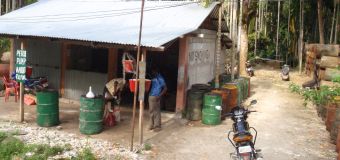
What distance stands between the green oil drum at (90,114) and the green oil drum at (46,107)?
43.9 inches

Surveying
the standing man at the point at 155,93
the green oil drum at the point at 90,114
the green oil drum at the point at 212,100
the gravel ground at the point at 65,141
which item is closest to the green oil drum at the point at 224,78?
the green oil drum at the point at 212,100

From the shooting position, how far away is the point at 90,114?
10.0m

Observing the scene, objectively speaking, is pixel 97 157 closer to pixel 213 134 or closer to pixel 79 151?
pixel 79 151

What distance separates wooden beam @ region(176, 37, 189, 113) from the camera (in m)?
12.4

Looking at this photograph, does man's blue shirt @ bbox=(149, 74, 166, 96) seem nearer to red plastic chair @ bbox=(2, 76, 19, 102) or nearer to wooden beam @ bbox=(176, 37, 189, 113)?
wooden beam @ bbox=(176, 37, 189, 113)

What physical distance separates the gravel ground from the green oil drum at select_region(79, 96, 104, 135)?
369mm

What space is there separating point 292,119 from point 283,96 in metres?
5.40

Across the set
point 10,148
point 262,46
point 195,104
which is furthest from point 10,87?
point 262,46

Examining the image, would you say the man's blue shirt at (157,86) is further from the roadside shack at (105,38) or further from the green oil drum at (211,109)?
the green oil drum at (211,109)

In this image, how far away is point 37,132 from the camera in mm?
10094

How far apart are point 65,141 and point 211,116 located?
4.48 m

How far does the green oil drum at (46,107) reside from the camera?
1057 centimetres

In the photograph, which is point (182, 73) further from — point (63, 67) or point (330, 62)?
point (330, 62)

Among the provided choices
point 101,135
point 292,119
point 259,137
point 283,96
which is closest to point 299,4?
point 283,96
